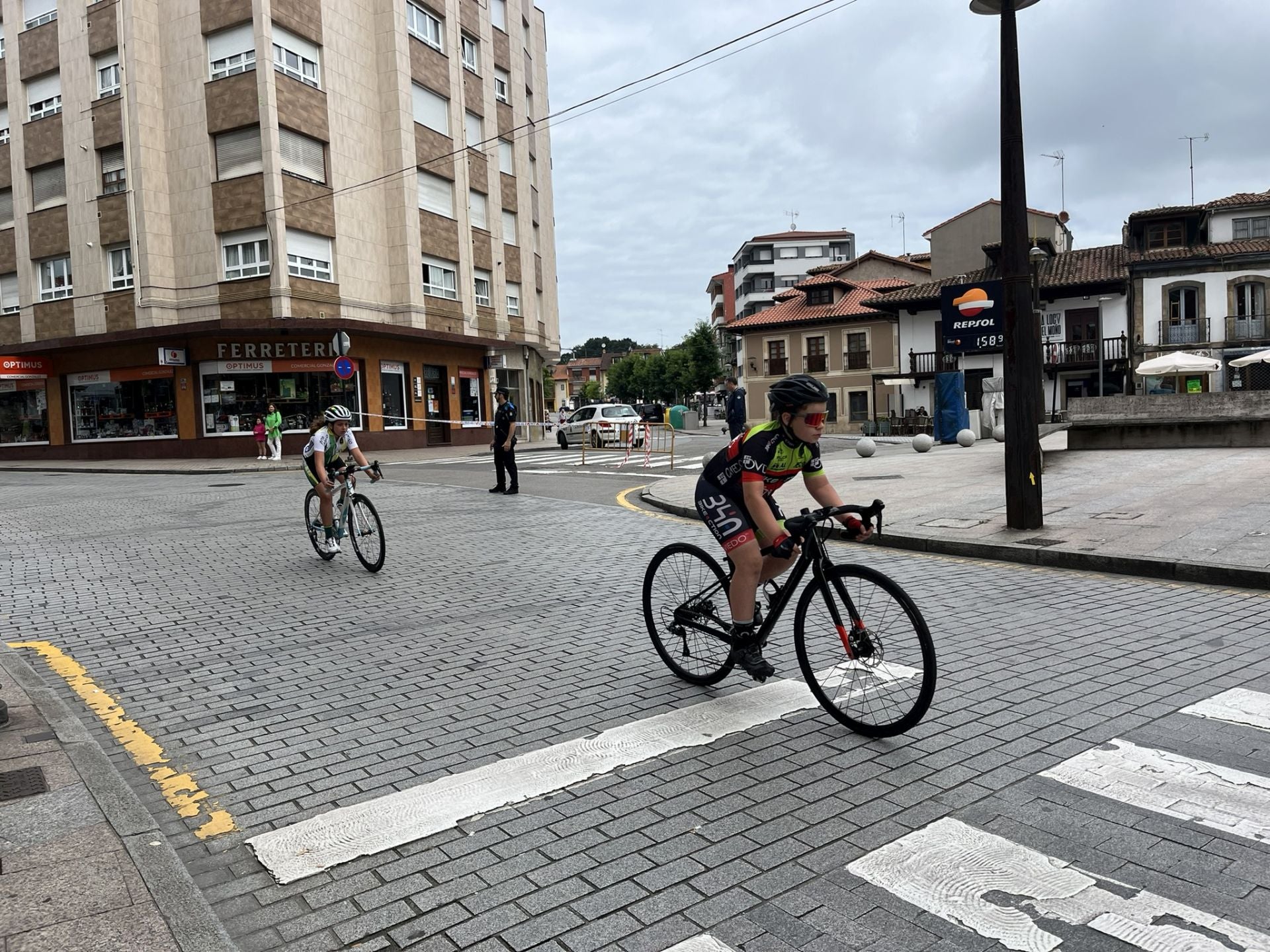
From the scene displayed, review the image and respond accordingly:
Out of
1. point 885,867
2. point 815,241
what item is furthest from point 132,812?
point 815,241

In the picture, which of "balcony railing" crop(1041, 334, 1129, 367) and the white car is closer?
the white car

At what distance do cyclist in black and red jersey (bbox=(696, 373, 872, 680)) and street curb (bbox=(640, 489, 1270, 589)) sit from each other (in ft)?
6.38

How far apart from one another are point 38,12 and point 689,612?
39.7m

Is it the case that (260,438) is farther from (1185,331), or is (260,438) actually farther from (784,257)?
(784,257)

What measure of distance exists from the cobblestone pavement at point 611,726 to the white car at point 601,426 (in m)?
22.4

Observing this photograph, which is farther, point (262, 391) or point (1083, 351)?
point (1083, 351)

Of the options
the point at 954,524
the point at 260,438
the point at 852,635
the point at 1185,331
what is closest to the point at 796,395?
the point at 852,635

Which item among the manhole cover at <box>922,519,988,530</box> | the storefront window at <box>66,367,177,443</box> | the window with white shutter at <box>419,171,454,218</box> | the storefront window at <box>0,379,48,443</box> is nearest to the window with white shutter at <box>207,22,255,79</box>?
the window with white shutter at <box>419,171,454,218</box>

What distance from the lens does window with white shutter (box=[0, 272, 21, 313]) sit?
3497cm

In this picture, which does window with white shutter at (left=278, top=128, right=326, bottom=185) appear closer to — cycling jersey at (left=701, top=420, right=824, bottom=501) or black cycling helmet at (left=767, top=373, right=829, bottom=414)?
cycling jersey at (left=701, top=420, right=824, bottom=501)

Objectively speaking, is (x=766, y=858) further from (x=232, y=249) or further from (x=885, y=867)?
(x=232, y=249)

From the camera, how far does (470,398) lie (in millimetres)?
38812

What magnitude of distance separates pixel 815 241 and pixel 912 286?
4881 cm

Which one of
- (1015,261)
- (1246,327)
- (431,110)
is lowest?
(1015,261)
